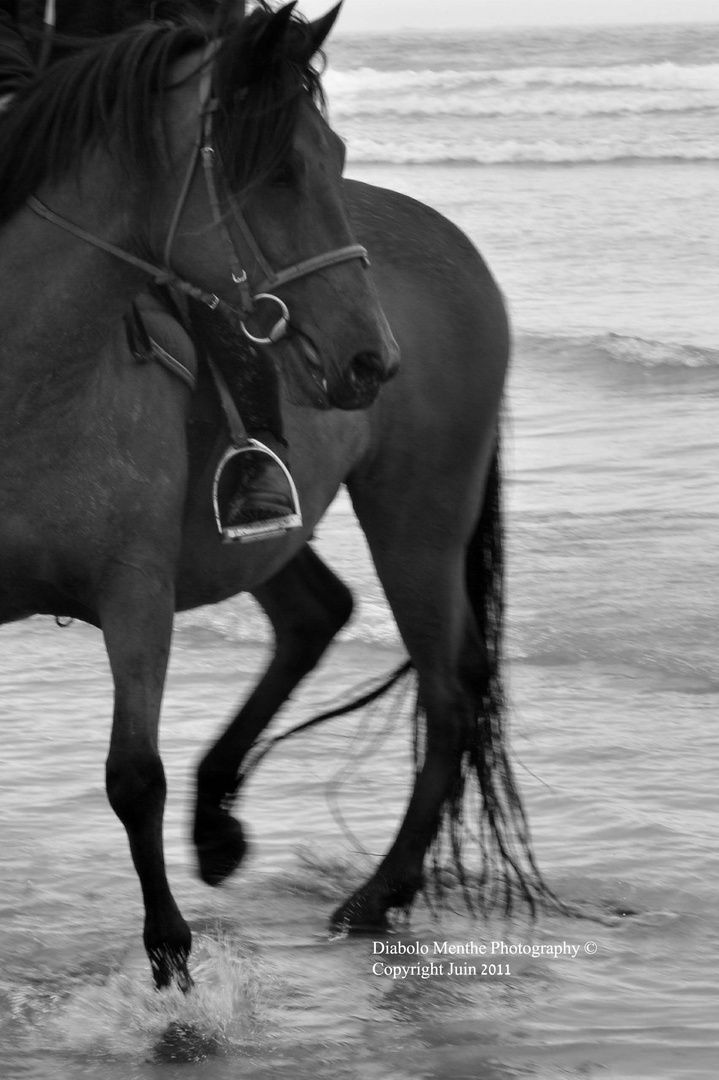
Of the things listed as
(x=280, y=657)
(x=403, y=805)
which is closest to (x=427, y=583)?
(x=280, y=657)

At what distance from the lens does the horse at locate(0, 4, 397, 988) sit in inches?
113

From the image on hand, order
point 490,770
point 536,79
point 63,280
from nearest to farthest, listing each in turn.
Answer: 1. point 63,280
2. point 490,770
3. point 536,79

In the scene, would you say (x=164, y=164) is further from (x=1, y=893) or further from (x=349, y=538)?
(x=349, y=538)

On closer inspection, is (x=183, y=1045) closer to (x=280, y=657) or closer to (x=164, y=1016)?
(x=164, y=1016)

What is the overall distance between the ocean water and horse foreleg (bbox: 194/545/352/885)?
0.19 meters

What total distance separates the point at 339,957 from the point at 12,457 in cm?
142

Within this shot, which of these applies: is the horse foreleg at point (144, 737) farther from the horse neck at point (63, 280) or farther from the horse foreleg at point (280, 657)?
the horse foreleg at point (280, 657)

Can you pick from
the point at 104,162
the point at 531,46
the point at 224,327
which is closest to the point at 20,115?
the point at 104,162

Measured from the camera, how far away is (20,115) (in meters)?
3.04

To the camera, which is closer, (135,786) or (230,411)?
(135,786)

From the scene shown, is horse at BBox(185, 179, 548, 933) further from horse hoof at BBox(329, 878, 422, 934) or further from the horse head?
the horse head

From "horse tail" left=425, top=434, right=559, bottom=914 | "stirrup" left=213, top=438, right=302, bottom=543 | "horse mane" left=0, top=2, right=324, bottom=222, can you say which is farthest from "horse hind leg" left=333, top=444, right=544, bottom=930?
"horse mane" left=0, top=2, right=324, bottom=222

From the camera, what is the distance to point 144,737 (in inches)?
Result: 128

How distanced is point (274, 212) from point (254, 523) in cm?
87
